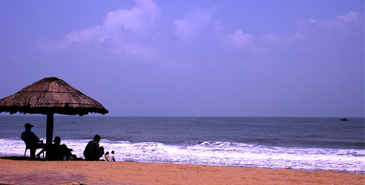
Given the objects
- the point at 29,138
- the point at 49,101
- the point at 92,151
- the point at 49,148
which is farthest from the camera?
the point at 92,151

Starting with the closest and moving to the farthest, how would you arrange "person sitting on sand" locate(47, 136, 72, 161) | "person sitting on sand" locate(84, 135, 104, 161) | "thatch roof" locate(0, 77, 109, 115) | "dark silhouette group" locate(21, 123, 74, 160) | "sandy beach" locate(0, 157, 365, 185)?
"sandy beach" locate(0, 157, 365, 185)
"thatch roof" locate(0, 77, 109, 115)
"dark silhouette group" locate(21, 123, 74, 160)
"person sitting on sand" locate(47, 136, 72, 161)
"person sitting on sand" locate(84, 135, 104, 161)

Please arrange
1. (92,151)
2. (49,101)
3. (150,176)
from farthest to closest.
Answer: (92,151) < (49,101) < (150,176)

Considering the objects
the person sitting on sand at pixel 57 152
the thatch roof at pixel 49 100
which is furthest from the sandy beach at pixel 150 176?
the thatch roof at pixel 49 100

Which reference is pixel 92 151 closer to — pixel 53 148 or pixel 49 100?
pixel 53 148

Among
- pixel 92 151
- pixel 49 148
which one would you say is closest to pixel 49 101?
pixel 49 148

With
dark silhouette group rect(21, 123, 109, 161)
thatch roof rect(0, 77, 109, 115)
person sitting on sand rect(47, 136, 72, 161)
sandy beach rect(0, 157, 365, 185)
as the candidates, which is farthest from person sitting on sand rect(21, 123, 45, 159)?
sandy beach rect(0, 157, 365, 185)

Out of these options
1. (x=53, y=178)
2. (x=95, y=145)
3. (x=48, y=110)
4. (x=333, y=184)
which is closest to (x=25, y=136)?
(x=48, y=110)

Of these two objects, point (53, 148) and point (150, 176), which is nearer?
point (150, 176)

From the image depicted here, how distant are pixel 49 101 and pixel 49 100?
0.04 m

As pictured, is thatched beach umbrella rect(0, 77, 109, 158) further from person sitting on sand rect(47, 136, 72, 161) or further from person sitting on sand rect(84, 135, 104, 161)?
person sitting on sand rect(84, 135, 104, 161)

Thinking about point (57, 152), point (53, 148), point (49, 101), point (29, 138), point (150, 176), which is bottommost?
point (150, 176)

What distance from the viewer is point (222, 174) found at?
8.47 m

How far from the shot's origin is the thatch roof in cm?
951

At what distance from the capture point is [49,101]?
961cm
